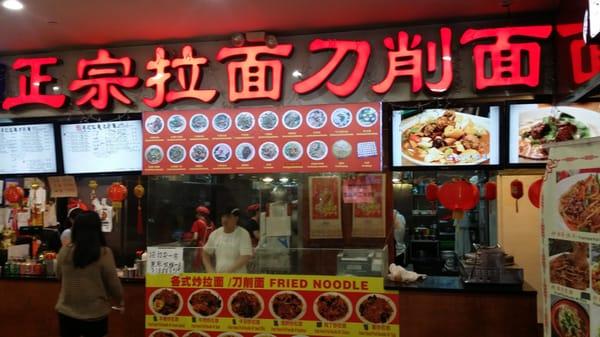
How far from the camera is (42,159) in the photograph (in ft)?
18.0

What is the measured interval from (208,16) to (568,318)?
3.65m

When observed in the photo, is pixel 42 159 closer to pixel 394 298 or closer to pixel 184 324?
pixel 184 324

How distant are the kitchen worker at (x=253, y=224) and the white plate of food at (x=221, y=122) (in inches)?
33.4

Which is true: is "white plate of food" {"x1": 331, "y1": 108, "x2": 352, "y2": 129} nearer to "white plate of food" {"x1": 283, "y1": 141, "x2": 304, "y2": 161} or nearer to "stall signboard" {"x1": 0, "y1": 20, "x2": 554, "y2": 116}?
"stall signboard" {"x1": 0, "y1": 20, "x2": 554, "y2": 116}

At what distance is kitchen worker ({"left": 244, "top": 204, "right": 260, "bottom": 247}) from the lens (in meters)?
4.84

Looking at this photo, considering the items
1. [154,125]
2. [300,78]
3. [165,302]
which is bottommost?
[165,302]

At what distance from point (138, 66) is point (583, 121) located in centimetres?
424

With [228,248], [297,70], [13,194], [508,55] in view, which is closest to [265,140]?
[297,70]

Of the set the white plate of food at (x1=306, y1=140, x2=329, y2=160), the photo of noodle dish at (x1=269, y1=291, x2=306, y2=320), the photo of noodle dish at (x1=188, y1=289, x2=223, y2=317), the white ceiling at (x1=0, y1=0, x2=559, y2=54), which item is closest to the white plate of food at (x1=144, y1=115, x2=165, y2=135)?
the white ceiling at (x1=0, y1=0, x2=559, y2=54)

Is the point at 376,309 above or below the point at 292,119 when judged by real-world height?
below

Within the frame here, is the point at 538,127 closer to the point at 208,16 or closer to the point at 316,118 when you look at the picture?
the point at 316,118

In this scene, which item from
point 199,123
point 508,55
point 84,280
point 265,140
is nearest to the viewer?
point 84,280

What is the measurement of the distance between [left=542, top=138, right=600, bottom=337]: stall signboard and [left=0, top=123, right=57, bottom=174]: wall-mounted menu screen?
483cm

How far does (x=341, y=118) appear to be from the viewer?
15.0 feet
